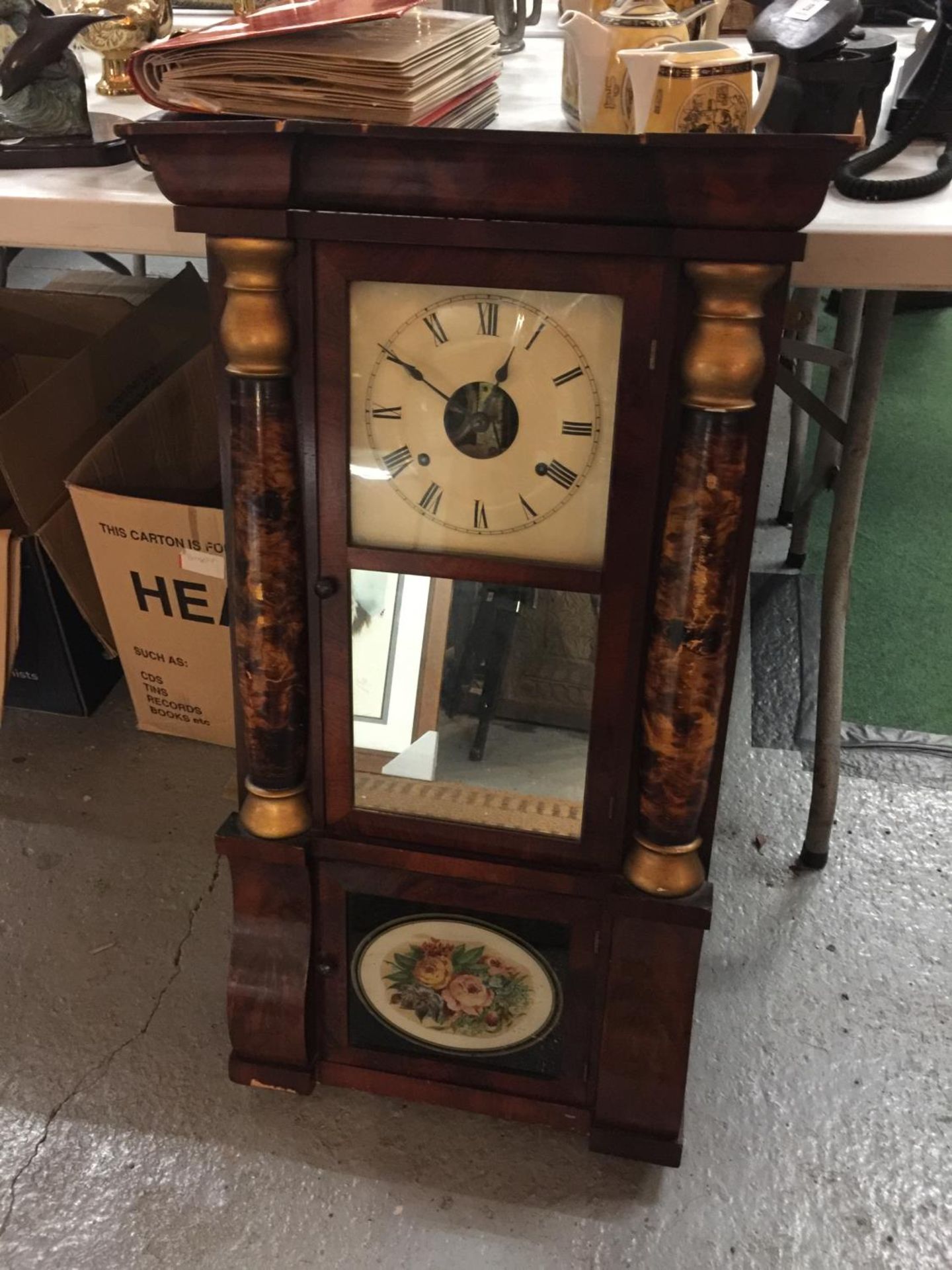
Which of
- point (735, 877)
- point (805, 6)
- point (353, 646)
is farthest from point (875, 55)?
point (735, 877)

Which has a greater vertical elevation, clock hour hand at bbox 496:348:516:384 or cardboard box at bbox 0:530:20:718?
clock hour hand at bbox 496:348:516:384

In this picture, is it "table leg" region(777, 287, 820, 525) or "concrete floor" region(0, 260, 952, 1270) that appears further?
"table leg" region(777, 287, 820, 525)

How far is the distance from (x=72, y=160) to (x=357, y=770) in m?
0.69

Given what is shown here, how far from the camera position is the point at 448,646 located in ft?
3.18

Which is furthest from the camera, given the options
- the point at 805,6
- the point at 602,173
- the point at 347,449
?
the point at 805,6

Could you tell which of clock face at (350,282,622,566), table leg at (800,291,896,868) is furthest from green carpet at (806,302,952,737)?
clock face at (350,282,622,566)

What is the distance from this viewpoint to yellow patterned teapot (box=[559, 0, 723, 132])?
0.92 meters

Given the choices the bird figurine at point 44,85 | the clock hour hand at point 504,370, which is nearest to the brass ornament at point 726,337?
the clock hour hand at point 504,370

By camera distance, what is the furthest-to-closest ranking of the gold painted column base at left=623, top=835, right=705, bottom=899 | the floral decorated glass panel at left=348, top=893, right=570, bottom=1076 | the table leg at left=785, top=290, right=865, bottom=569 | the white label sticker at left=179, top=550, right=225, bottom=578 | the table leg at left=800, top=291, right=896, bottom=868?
the table leg at left=785, top=290, right=865, bottom=569 → the white label sticker at left=179, top=550, right=225, bottom=578 → the table leg at left=800, top=291, right=896, bottom=868 → the floral decorated glass panel at left=348, top=893, right=570, bottom=1076 → the gold painted column base at left=623, top=835, right=705, bottom=899

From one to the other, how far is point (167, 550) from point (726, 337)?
94cm

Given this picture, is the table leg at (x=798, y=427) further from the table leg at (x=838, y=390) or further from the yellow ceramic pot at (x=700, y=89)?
the yellow ceramic pot at (x=700, y=89)

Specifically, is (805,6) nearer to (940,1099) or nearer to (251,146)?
(251,146)

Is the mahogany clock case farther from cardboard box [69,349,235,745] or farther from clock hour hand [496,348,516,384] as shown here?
cardboard box [69,349,235,745]

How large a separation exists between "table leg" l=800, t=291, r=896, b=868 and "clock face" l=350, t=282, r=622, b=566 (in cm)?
57
